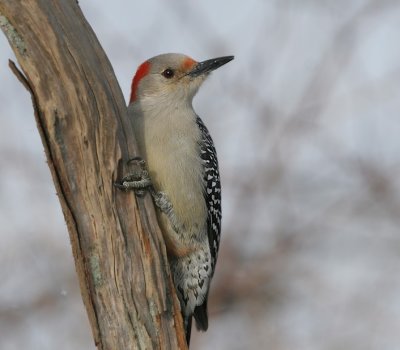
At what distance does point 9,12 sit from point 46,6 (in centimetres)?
22

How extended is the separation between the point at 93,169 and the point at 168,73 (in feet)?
6.20

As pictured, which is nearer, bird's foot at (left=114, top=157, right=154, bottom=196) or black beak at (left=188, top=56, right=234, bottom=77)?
bird's foot at (left=114, top=157, right=154, bottom=196)

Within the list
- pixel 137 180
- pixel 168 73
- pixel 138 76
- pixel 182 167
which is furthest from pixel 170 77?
pixel 137 180

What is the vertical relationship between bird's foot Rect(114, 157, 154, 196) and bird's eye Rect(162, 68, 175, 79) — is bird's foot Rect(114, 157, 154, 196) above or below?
below

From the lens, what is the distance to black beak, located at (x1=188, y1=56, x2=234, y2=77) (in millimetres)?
5895

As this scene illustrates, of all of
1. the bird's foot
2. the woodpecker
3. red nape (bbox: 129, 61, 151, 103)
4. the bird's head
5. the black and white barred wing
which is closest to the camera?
the bird's foot

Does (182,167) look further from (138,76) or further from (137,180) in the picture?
(138,76)

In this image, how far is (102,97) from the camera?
4.25m

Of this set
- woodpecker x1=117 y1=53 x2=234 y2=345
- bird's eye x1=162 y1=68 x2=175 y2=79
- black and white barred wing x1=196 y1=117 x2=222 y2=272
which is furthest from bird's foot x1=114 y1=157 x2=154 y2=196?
bird's eye x1=162 y1=68 x2=175 y2=79

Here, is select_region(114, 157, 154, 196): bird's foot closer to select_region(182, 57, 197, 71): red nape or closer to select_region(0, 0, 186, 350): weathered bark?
select_region(0, 0, 186, 350): weathered bark

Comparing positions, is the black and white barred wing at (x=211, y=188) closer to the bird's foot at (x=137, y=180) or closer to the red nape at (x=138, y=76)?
the red nape at (x=138, y=76)

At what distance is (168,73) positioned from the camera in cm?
589

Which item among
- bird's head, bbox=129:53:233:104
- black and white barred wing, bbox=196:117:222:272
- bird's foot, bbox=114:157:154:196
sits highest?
bird's head, bbox=129:53:233:104

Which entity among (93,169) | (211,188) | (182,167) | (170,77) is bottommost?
(211,188)
